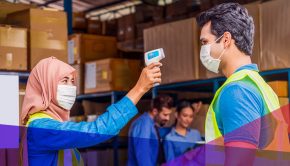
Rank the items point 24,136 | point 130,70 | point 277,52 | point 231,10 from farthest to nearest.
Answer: point 130,70 → point 277,52 → point 24,136 → point 231,10

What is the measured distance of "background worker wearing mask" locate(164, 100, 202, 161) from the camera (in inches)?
236

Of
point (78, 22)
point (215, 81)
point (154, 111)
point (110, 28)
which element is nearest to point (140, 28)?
point (110, 28)

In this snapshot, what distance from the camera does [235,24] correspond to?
7.25ft

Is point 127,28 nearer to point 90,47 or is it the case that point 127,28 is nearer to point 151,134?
point 90,47

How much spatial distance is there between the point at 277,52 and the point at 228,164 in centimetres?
302

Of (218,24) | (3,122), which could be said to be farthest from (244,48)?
(3,122)

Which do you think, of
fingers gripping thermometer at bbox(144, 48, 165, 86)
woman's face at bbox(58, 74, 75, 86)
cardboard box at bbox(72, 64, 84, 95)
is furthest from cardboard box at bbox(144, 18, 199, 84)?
fingers gripping thermometer at bbox(144, 48, 165, 86)

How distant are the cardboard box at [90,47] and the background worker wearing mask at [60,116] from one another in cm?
489

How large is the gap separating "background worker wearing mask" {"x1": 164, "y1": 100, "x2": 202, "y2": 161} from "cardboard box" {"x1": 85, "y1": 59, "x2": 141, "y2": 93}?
58.6 inches

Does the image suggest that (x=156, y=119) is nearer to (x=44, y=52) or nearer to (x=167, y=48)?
(x=167, y=48)

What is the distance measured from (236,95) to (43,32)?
10.5 feet

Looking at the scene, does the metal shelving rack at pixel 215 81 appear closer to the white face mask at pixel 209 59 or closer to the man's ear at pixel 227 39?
the white face mask at pixel 209 59

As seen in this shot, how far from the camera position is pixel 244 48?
2.25 m

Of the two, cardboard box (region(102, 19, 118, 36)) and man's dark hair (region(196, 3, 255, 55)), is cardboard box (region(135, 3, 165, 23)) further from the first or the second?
man's dark hair (region(196, 3, 255, 55))
